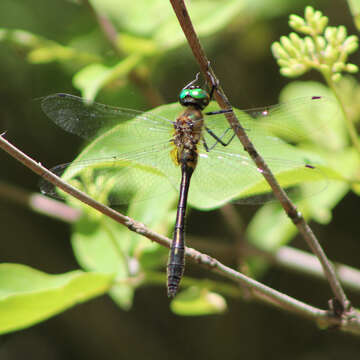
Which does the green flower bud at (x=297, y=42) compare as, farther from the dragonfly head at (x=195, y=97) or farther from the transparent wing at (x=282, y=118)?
the dragonfly head at (x=195, y=97)

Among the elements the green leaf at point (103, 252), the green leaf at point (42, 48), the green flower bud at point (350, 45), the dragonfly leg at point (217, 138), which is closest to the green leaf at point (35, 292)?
the green leaf at point (103, 252)

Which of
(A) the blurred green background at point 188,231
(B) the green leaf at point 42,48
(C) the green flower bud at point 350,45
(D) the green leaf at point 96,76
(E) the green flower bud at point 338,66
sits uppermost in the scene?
(B) the green leaf at point 42,48

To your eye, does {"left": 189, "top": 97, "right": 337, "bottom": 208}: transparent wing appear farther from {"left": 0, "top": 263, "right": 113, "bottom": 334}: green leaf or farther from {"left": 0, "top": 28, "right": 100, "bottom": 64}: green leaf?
{"left": 0, "top": 28, "right": 100, "bottom": 64}: green leaf

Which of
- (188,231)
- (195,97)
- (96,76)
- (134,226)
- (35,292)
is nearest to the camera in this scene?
(134,226)

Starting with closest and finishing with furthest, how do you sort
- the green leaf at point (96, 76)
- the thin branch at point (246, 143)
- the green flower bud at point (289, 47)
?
the thin branch at point (246, 143), the green flower bud at point (289, 47), the green leaf at point (96, 76)

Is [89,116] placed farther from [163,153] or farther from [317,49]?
[317,49]

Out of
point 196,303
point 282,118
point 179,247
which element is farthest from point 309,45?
point 196,303

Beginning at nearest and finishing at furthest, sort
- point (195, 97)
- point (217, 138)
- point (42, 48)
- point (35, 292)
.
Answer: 1. point (35, 292)
2. point (195, 97)
3. point (217, 138)
4. point (42, 48)
